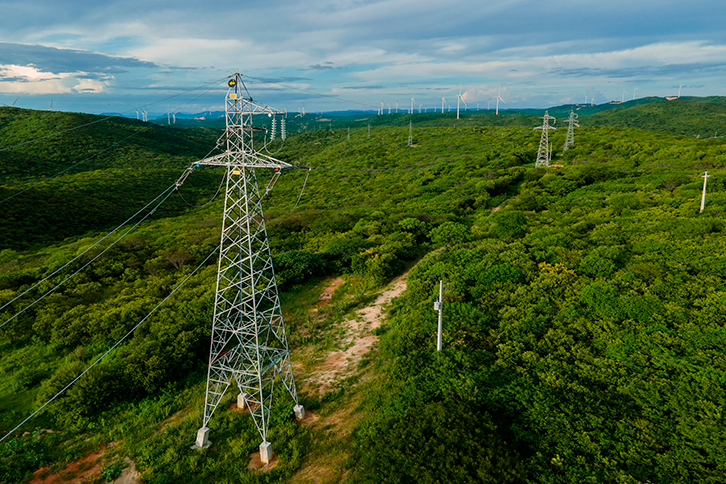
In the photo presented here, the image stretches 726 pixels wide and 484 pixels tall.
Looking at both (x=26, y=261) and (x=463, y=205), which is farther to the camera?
(x=463, y=205)

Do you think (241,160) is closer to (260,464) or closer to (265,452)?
(265,452)

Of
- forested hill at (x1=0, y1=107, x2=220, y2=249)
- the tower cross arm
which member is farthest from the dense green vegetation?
the tower cross arm

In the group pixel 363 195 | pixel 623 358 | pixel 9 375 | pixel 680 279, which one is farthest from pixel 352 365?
pixel 363 195

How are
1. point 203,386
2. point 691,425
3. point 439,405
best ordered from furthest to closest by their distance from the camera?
point 203,386, point 439,405, point 691,425

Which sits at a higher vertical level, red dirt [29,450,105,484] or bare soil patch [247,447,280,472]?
bare soil patch [247,447,280,472]

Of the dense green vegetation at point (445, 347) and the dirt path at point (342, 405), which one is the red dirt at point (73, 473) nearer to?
the dense green vegetation at point (445, 347)

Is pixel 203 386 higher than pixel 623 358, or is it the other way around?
pixel 623 358

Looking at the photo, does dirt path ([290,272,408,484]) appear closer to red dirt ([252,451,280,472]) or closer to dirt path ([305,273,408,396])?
dirt path ([305,273,408,396])

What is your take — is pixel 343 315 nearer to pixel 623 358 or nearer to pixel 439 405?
pixel 439 405

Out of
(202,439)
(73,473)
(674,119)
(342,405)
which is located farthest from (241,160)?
(674,119)
